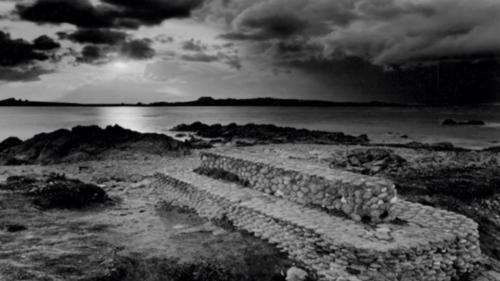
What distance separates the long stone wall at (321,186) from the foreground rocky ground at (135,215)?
1.89 m

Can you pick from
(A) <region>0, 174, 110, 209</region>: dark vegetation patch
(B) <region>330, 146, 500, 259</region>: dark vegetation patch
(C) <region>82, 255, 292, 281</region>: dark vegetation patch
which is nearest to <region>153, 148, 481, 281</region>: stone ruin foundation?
(C) <region>82, 255, 292, 281</region>: dark vegetation patch

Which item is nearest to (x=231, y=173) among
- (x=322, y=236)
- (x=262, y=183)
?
(x=262, y=183)

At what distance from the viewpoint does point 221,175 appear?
48.3 ft

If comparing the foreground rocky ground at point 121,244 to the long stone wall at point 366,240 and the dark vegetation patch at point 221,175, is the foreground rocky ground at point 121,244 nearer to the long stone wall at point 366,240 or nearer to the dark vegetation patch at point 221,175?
the long stone wall at point 366,240

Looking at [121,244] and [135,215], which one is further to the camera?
[135,215]

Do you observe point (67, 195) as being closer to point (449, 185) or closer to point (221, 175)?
point (221, 175)

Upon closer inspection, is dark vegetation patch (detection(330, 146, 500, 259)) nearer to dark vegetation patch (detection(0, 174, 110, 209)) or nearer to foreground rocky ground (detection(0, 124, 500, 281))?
foreground rocky ground (detection(0, 124, 500, 281))

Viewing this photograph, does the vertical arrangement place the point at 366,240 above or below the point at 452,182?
above

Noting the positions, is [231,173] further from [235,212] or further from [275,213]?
[275,213]

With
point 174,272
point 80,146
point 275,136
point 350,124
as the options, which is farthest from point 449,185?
point 350,124

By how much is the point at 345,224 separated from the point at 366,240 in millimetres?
995

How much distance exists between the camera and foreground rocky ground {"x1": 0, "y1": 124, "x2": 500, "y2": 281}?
8.63m

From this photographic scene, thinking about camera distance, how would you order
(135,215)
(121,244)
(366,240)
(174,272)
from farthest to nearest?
(135,215), (121,244), (174,272), (366,240)

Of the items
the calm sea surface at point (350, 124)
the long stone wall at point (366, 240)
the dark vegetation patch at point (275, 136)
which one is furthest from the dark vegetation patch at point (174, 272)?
the calm sea surface at point (350, 124)
